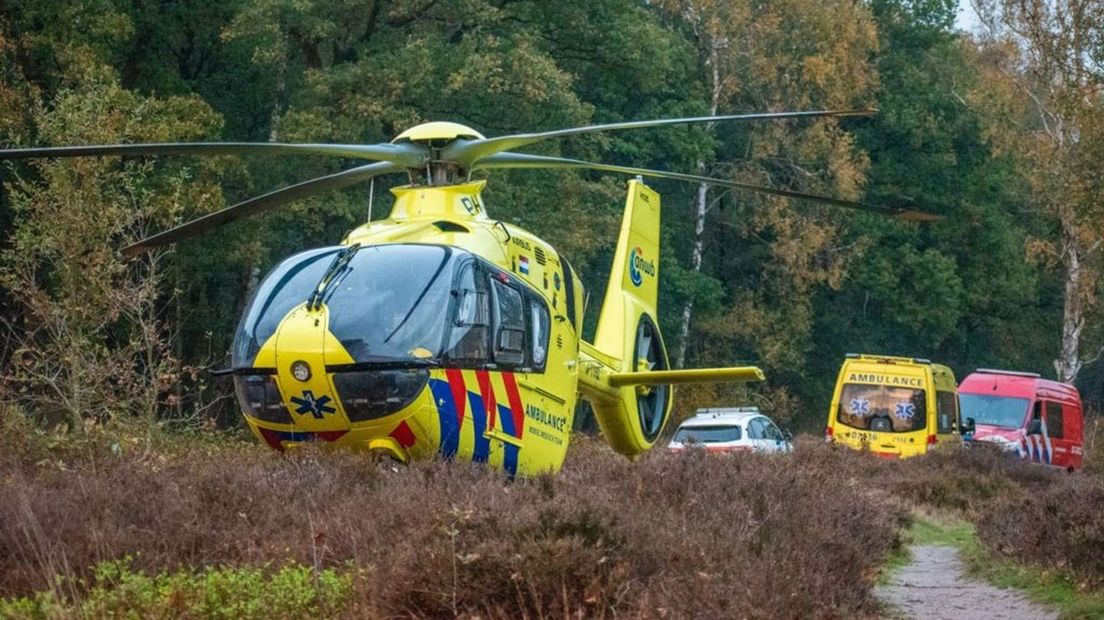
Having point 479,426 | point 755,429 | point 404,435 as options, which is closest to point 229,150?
point 404,435

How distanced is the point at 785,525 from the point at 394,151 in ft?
16.6

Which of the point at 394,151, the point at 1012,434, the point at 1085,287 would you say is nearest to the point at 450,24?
the point at 1012,434

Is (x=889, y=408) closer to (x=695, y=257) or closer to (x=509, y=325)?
(x=695, y=257)

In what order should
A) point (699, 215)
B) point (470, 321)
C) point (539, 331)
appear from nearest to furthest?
point (470, 321), point (539, 331), point (699, 215)

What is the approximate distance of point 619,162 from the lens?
4591 cm

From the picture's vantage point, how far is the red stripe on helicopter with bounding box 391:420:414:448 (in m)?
11.3

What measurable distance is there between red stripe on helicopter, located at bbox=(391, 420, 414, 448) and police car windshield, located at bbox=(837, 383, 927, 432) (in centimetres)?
1893

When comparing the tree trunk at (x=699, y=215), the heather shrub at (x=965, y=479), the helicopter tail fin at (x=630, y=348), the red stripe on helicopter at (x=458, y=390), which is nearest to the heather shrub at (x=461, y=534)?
the red stripe on helicopter at (x=458, y=390)

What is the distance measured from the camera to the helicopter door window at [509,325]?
12.2 metres

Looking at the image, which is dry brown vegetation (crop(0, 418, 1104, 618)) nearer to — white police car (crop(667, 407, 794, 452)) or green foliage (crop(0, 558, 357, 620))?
green foliage (crop(0, 558, 357, 620))

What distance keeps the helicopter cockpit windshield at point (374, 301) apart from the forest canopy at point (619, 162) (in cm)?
→ 514

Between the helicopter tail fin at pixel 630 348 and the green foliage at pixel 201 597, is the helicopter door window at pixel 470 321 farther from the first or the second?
the green foliage at pixel 201 597

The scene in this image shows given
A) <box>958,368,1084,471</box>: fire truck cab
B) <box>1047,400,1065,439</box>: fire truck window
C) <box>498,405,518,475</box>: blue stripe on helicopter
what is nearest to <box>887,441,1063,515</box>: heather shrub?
<box>958,368,1084,471</box>: fire truck cab

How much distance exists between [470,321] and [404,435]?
1.05m
